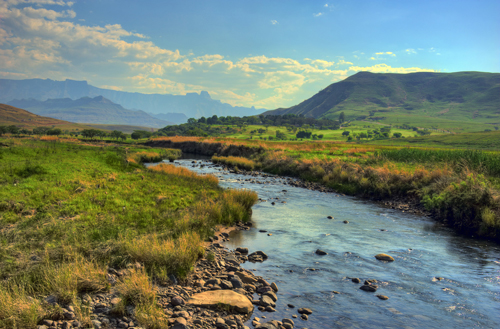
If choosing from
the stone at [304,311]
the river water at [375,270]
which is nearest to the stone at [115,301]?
the river water at [375,270]

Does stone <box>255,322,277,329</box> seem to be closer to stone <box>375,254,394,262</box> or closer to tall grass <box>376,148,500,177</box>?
stone <box>375,254,394,262</box>

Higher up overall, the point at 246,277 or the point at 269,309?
the point at 246,277

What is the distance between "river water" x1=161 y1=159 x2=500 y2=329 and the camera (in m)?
8.40

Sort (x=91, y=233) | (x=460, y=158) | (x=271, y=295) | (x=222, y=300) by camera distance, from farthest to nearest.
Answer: (x=460, y=158), (x=91, y=233), (x=271, y=295), (x=222, y=300)

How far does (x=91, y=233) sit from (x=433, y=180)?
2651 cm

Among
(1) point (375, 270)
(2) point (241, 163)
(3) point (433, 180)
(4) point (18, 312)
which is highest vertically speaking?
(3) point (433, 180)

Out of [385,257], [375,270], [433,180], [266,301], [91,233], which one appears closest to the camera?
[266,301]

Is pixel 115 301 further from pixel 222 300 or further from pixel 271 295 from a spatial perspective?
pixel 271 295

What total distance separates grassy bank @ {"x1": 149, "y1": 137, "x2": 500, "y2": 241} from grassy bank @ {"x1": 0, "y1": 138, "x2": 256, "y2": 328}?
14437mm

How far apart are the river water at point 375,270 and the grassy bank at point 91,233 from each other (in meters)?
3.05

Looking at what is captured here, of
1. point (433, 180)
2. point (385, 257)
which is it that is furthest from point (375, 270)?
point (433, 180)

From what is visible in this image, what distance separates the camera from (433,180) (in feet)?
78.3

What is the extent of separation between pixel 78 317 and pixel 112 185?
14.5 metres

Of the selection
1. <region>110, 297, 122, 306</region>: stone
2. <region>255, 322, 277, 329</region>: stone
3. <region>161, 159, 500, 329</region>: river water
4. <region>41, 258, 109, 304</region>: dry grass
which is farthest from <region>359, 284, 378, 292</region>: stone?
<region>41, 258, 109, 304</region>: dry grass
